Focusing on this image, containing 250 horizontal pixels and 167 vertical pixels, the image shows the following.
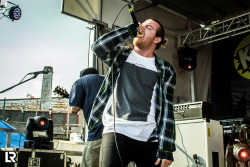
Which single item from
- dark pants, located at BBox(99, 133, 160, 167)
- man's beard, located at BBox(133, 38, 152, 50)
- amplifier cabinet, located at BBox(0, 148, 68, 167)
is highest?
man's beard, located at BBox(133, 38, 152, 50)

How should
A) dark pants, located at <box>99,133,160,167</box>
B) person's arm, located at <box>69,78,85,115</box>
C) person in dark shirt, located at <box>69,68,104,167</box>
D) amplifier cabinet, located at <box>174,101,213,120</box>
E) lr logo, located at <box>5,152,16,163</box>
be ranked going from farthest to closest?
amplifier cabinet, located at <box>174,101,213,120</box>, lr logo, located at <box>5,152,16,163</box>, person's arm, located at <box>69,78,85,115</box>, person in dark shirt, located at <box>69,68,104,167</box>, dark pants, located at <box>99,133,160,167</box>

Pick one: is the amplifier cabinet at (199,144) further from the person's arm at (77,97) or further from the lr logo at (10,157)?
the lr logo at (10,157)

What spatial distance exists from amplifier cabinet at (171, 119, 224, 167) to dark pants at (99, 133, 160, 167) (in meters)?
2.34

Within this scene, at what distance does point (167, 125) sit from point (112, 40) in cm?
59

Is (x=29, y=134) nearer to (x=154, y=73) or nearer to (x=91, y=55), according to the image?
(x=91, y=55)

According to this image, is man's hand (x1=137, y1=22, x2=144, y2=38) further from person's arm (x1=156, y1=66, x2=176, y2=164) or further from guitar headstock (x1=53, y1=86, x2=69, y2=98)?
guitar headstock (x1=53, y1=86, x2=69, y2=98)

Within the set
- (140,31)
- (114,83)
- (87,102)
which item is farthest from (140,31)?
(87,102)

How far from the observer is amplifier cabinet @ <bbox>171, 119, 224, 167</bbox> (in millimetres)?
3568

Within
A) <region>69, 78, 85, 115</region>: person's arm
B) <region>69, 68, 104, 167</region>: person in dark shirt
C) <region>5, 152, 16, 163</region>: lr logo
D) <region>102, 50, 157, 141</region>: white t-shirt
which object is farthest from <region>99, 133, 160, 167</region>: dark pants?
<region>5, 152, 16, 163</region>: lr logo

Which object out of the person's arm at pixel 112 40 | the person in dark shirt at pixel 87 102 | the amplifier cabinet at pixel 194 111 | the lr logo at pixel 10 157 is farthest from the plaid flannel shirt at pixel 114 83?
the amplifier cabinet at pixel 194 111

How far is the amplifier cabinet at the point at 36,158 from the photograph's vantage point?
3.33m

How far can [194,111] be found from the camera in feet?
12.6

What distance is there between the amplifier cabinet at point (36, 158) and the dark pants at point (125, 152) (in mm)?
2358

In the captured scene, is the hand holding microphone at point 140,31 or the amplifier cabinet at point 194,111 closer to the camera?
the hand holding microphone at point 140,31
